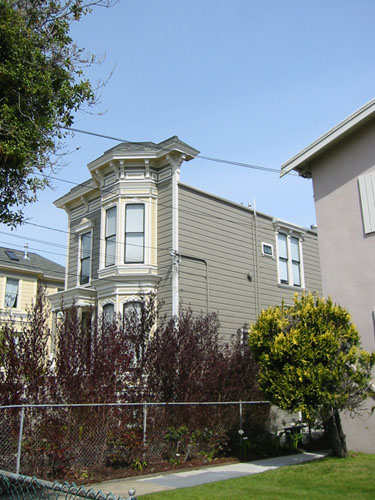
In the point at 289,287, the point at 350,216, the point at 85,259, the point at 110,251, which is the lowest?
the point at 350,216

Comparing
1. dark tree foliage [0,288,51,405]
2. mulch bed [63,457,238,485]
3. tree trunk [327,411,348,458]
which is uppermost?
dark tree foliage [0,288,51,405]

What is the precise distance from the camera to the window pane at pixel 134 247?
16844mm

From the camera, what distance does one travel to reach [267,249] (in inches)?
781

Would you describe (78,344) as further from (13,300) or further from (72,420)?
(13,300)

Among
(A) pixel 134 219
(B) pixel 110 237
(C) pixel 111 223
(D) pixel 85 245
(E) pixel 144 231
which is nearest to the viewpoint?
(E) pixel 144 231

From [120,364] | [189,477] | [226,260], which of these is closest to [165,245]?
[226,260]

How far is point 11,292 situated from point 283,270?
15.3 meters

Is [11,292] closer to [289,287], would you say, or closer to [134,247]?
[134,247]

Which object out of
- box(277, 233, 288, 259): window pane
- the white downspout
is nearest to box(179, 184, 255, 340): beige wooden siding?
the white downspout

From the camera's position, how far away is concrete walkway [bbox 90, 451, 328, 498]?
26.3ft

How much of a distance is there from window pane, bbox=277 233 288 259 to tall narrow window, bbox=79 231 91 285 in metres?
7.51

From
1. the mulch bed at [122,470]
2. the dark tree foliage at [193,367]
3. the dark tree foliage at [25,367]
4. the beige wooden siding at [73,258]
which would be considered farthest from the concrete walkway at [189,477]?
the beige wooden siding at [73,258]

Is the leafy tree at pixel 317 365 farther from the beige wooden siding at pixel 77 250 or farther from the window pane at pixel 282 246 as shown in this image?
the window pane at pixel 282 246

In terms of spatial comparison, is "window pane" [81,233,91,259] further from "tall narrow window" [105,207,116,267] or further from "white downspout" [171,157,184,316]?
"white downspout" [171,157,184,316]
